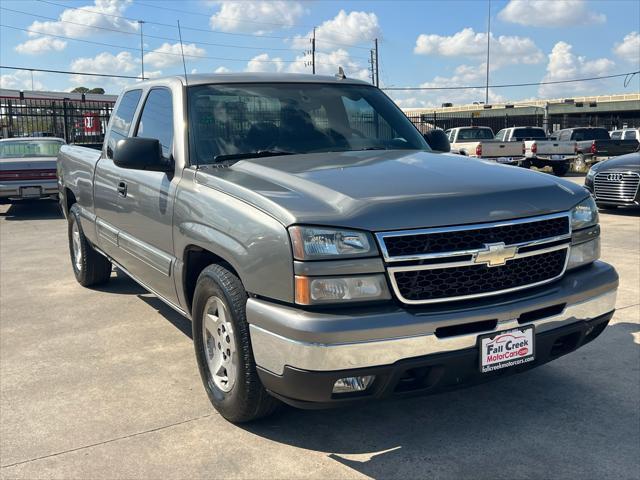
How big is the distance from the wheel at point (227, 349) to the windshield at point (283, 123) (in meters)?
0.88

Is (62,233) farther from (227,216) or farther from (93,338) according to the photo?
(227,216)

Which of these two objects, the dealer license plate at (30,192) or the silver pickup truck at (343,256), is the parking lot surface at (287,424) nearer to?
the silver pickup truck at (343,256)

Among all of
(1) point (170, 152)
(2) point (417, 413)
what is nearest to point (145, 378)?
(1) point (170, 152)

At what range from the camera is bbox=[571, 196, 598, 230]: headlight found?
133 inches

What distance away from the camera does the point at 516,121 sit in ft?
202

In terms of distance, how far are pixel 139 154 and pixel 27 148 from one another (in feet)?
37.0

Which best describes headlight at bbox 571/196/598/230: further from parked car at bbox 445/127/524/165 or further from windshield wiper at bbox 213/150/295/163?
parked car at bbox 445/127/524/165

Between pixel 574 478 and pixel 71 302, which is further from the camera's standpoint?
pixel 71 302

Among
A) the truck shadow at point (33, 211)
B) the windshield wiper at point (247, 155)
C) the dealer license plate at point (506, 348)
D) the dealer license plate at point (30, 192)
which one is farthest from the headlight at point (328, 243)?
the dealer license plate at point (30, 192)

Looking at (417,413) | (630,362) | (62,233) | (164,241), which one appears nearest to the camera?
(417,413)

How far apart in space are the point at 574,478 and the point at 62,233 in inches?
377

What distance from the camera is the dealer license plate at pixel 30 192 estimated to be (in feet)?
41.6

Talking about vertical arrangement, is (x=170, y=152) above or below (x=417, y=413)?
above

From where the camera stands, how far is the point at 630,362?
4.32 meters
